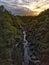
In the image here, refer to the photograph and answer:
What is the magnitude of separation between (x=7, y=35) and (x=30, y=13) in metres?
1.70

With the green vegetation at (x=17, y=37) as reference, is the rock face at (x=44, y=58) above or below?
below

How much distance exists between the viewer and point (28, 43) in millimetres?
4043

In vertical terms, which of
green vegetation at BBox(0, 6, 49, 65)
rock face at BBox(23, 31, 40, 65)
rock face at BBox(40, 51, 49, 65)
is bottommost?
rock face at BBox(23, 31, 40, 65)

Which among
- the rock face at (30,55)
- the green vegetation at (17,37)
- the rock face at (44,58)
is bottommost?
the rock face at (30,55)

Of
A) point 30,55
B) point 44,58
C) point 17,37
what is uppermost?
point 17,37

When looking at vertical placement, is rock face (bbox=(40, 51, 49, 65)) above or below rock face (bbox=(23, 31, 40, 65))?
above

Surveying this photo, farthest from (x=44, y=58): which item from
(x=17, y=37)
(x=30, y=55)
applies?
(x=30, y=55)

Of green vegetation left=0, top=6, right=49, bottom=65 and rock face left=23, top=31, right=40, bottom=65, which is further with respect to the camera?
rock face left=23, top=31, right=40, bottom=65

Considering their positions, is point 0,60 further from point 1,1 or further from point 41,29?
point 1,1

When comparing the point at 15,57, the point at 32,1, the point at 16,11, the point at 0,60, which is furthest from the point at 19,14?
the point at 0,60

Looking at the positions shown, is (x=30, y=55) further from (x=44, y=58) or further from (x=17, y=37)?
(x=44, y=58)

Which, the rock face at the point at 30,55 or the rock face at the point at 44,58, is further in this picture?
the rock face at the point at 30,55

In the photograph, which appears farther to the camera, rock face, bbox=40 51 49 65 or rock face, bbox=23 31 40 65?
rock face, bbox=23 31 40 65

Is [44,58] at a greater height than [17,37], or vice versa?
[17,37]
